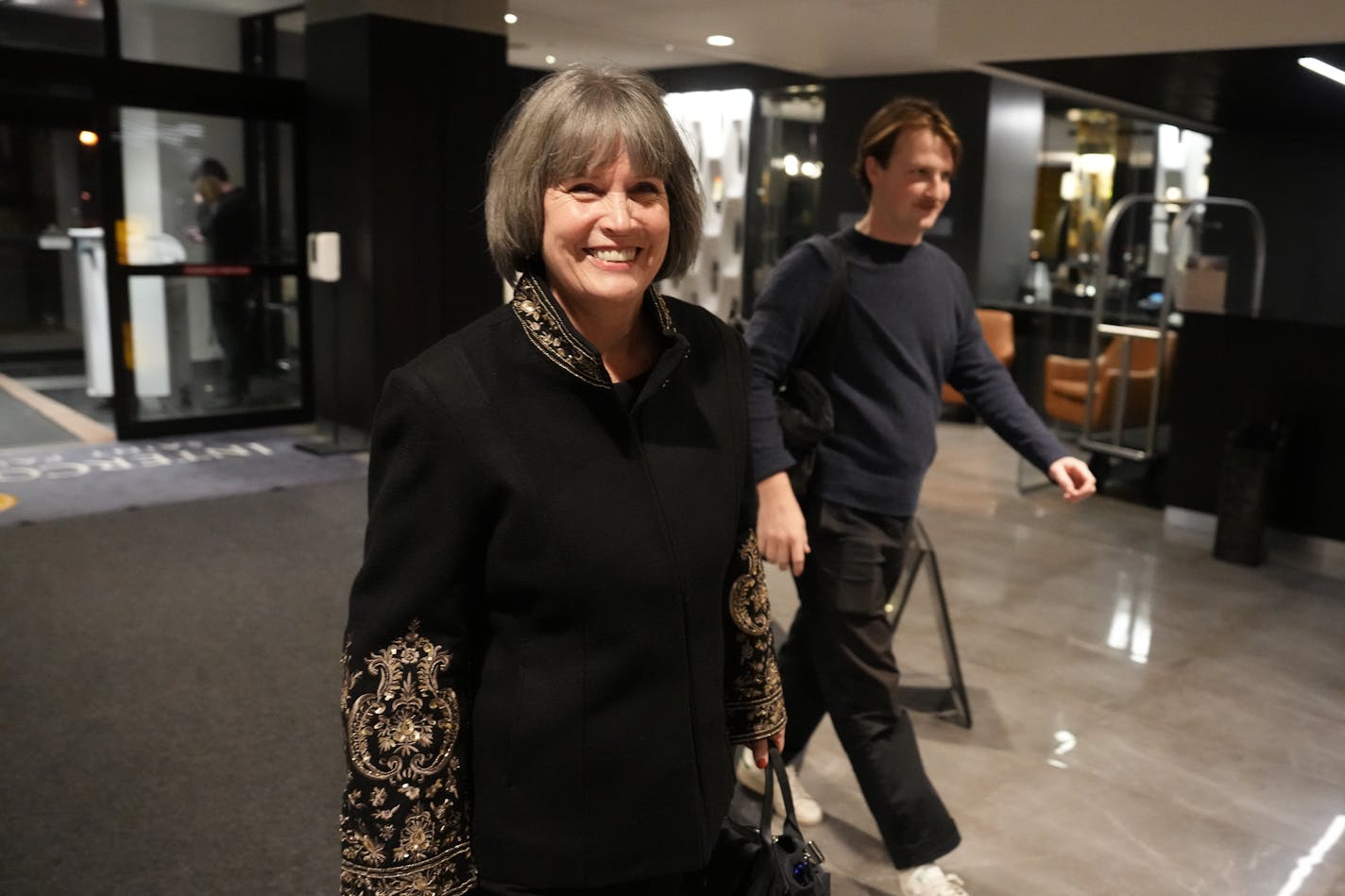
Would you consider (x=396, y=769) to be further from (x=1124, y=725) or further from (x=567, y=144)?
(x=1124, y=725)

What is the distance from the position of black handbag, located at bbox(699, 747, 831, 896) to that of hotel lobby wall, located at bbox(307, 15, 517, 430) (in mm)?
5841

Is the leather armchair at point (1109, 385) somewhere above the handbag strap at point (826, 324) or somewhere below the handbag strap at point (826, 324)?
below

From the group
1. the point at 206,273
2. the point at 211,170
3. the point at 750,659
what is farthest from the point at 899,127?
the point at 211,170

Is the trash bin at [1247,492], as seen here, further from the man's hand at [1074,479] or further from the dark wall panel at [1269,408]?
the man's hand at [1074,479]

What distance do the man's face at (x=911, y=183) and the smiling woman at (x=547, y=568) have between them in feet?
3.95

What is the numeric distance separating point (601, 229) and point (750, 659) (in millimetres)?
623

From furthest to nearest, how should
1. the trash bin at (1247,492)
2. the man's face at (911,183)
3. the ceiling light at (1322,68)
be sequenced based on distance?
the trash bin at (1247,492)
the ceiling light at (1322,68)
the man's face at (911,183)

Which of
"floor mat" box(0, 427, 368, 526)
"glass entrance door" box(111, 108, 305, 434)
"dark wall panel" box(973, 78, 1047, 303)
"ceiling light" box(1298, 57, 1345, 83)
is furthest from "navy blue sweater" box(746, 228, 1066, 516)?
"dark wall panel" box(973, 78, 1047, 303)

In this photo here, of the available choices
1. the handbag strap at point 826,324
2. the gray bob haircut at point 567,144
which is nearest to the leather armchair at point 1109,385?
the handbag strap at point 826,324

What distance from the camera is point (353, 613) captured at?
4.07 feet

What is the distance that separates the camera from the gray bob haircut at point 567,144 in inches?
48.1

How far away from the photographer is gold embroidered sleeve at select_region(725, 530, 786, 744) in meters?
1.50

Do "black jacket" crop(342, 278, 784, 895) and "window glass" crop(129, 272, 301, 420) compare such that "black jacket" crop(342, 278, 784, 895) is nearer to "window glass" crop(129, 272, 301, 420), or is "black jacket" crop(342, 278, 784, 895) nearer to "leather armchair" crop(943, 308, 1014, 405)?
"window glass" crop(129, 272, 301, 420)

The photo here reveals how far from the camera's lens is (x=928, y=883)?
2428mm
